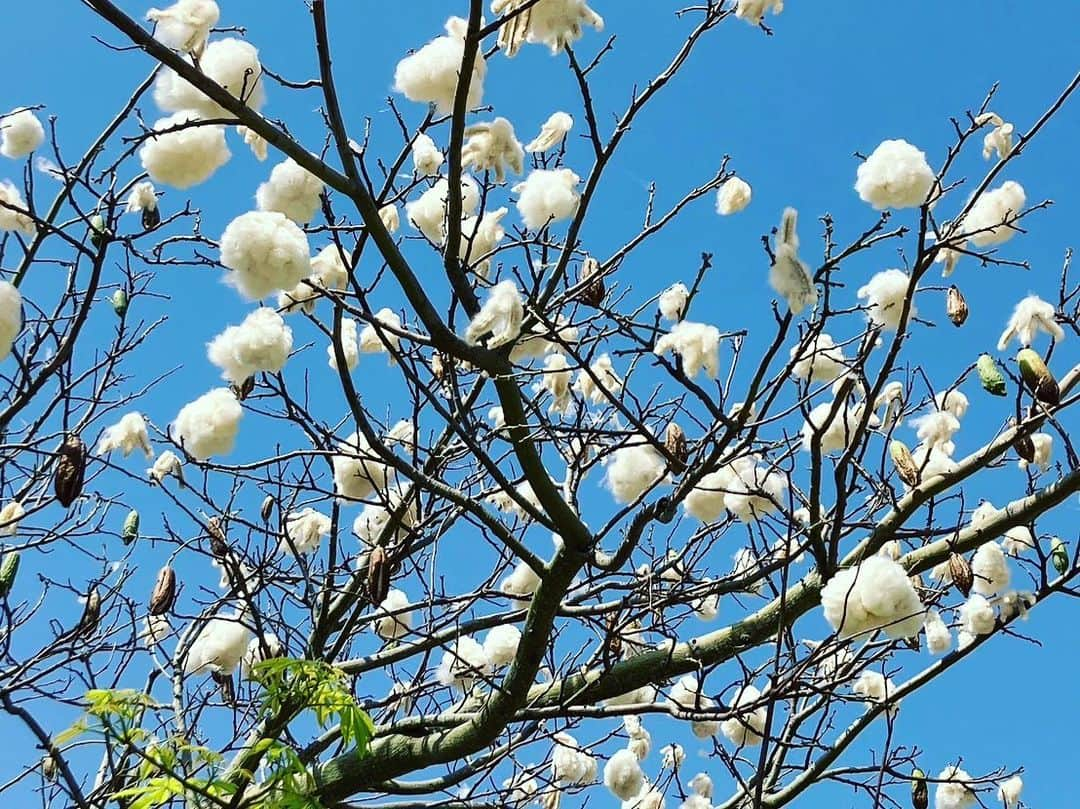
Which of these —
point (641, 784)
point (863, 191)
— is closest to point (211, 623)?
point (641, 784)

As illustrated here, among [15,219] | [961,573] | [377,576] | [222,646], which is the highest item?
[15,219]

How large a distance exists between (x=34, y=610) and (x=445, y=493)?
2363 mm

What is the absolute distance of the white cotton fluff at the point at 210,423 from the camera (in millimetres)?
3230

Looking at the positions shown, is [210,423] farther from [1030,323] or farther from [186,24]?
[1030,323]

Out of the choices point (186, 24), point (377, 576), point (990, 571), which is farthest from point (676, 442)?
point (186, 24)

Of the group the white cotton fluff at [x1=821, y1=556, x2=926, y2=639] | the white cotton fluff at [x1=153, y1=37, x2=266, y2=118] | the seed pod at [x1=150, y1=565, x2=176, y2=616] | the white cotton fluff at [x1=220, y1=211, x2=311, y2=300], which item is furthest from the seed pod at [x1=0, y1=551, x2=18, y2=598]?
the white cotton fluff at [x1=821, y1=556, x2=926, y2=639]

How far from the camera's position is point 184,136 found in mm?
2561

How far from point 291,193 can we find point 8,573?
1800 millimetres

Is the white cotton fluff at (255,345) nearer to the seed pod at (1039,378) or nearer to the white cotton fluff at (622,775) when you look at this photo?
the seed pod at (1039,378)

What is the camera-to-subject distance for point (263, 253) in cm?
247

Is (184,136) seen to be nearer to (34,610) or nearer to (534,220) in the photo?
(534,220)

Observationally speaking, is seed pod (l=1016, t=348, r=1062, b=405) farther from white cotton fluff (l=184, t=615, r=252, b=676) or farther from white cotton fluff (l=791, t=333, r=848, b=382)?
white cotton fluff (l=184, t=615, r=252, b=676)

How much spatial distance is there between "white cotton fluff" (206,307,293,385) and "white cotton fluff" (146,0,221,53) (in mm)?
801

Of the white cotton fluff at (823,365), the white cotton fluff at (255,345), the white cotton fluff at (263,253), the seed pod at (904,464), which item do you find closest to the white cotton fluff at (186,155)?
the white cotton fluff at (263,253)
